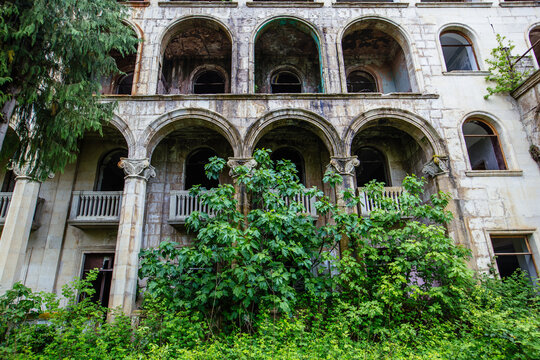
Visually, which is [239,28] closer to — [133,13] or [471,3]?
[133,13]

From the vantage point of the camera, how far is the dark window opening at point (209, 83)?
16.0 meters

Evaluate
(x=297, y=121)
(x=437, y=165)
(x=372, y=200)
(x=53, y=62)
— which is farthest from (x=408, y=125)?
(x=53, y=62)

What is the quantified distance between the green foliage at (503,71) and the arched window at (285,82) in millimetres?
7784

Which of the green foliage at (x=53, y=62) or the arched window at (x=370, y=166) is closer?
the green foliage at (x=53, y=62)

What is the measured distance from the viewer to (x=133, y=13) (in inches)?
541

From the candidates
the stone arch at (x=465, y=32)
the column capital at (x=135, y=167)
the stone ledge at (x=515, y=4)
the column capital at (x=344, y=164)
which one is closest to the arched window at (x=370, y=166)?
the column capital at (x=344, y=164)

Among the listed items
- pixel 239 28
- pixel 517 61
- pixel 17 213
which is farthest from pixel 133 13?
pixel 517 61

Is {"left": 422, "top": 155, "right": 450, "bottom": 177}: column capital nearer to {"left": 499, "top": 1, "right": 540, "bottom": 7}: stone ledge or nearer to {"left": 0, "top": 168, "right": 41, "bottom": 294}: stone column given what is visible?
{"left": 499, "top": 1, "right": 540, "bottom": 7}: stone ledge

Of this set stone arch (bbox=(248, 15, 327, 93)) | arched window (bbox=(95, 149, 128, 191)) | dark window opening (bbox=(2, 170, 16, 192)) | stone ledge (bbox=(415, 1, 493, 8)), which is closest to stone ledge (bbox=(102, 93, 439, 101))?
stone arch (bbox=(248, 15, 327, 93))

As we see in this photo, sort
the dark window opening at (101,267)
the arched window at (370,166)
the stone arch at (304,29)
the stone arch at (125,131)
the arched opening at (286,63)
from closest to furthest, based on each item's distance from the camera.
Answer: the stone arch at (125,131)
the dark window opening at (101,267)
the stone arch at (304,29)
the arched window at (370,166)
the arched opening at (286,63)

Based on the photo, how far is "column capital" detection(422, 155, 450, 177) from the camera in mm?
11662

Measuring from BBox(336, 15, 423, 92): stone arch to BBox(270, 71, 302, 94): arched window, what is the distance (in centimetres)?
284

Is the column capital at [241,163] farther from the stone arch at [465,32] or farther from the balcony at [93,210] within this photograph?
the stone arch at [465,32]

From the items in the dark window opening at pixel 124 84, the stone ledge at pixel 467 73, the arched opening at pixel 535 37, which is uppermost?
the arched opening at pixel 535 37
